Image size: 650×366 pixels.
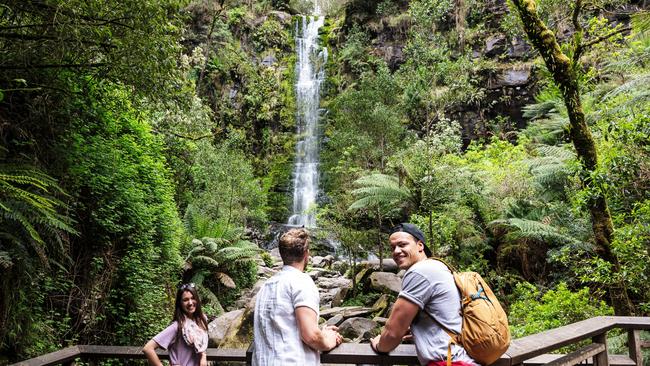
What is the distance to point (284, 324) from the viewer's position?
1.92m

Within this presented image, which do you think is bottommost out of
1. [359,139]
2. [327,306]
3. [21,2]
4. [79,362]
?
[327,306]

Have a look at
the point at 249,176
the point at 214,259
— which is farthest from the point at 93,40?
the point at 249,176

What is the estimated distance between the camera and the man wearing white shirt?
6.17 feet

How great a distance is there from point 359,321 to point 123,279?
486 centimetres

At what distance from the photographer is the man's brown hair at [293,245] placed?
204 centimetres

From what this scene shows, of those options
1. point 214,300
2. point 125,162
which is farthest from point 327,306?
point 125,162

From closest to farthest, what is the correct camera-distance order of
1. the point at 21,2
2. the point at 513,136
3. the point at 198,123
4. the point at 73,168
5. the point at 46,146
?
the point at 21,2
the point at 46,146
the point at 73,168
the point at 198,123
the point at 513,136

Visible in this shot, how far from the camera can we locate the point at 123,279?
18.6 ft

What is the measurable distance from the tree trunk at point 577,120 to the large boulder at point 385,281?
6683 millimetres

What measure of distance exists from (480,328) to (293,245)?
0.90 meters

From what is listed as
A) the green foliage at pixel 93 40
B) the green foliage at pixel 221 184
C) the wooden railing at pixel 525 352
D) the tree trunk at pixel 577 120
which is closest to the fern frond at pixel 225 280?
the green foliage at pixel 221 184

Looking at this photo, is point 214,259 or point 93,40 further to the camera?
point 214,259

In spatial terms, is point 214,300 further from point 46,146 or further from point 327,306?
point 46,146

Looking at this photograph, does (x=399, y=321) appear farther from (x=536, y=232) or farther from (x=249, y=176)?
(x=249, y=176)
